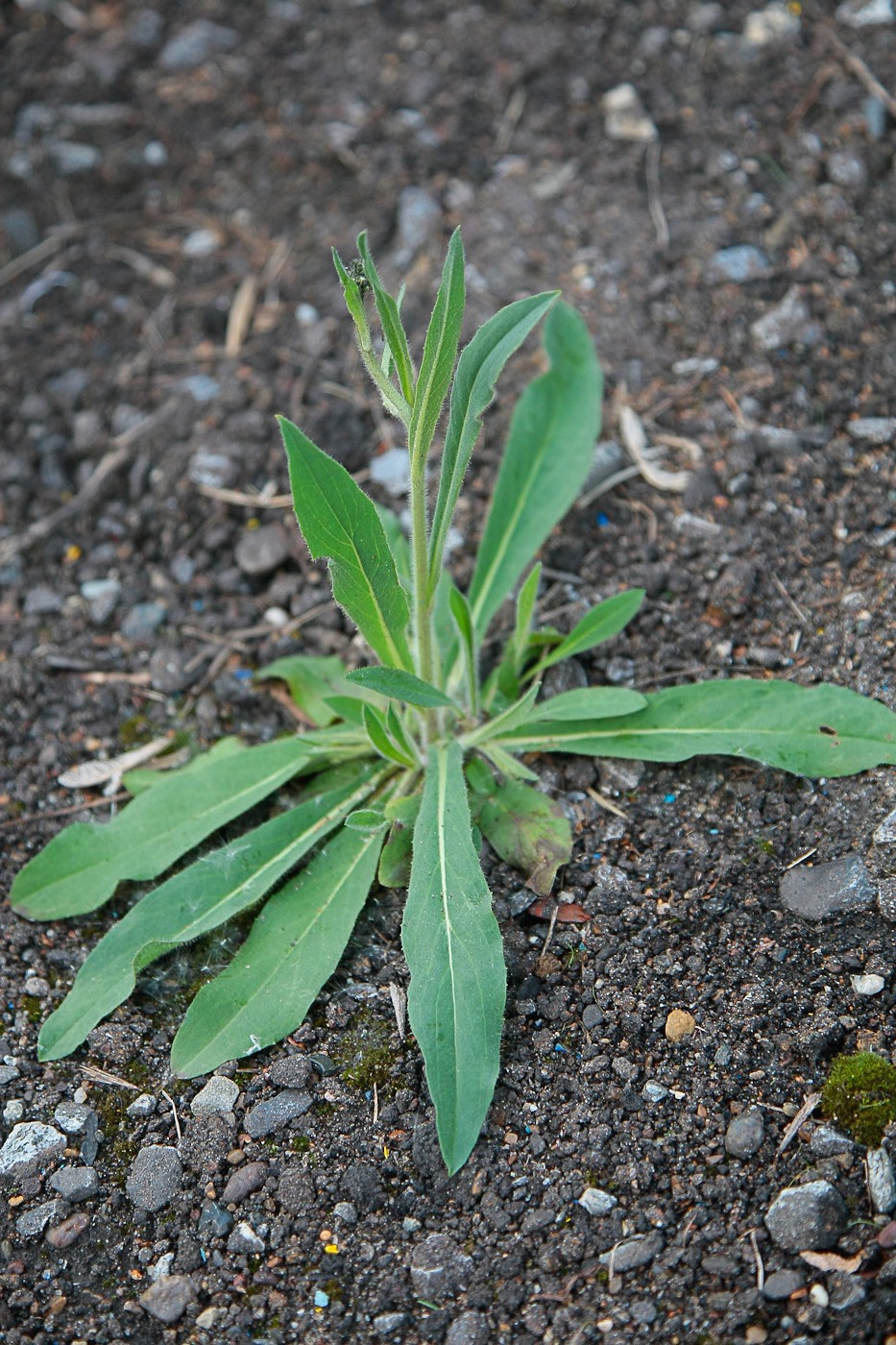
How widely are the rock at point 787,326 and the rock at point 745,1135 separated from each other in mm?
2187

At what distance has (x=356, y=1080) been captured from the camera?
223cm

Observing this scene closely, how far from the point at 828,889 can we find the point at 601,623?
30.5 inches

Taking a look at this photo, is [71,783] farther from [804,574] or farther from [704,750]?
[804,574]

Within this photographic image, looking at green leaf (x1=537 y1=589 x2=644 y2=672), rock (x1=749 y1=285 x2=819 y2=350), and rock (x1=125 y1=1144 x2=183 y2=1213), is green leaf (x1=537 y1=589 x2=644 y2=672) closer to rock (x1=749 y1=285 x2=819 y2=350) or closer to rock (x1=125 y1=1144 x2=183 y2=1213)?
rock (x1=749 y1=285 x2=819 y2=350)

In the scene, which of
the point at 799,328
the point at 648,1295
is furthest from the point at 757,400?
the point at 648,1295

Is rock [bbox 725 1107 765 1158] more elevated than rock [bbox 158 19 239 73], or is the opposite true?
rock [bbox 158 19 239 73]

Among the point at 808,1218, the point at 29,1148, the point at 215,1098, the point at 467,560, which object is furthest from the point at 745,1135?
the point at 467,560

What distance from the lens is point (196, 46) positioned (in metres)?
4.35

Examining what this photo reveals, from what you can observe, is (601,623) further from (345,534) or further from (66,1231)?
(66,1231)

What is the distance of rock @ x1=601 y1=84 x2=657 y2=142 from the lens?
3.85 m

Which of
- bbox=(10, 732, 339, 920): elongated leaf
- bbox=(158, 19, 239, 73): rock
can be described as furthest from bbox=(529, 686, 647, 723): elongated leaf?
bbox=(158, 19, 239, 73): rock

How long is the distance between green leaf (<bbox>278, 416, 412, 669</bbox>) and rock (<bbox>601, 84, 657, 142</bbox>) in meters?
2.25

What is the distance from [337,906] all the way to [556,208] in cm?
245

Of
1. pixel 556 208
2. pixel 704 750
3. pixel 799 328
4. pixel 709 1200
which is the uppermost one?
pixel 556 208
